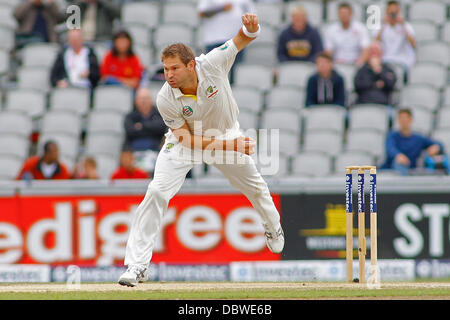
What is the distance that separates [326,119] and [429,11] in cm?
310

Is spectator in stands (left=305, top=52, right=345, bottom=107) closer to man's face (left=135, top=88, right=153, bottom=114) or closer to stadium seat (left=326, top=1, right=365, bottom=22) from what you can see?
stadium seat (left=326, top=1, right=365, bottom=22)

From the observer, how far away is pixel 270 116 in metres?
13.6

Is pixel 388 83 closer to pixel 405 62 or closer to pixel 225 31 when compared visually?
pixel 405 62

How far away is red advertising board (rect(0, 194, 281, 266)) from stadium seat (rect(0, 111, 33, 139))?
7.03 ft

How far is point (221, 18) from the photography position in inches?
566

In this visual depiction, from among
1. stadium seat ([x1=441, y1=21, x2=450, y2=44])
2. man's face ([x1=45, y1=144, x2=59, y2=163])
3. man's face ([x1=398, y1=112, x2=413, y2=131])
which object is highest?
stadium seat ([x1=441, y1=21, x2=450, y2=44])

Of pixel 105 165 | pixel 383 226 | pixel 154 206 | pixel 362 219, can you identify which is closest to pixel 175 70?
pixel 154 206

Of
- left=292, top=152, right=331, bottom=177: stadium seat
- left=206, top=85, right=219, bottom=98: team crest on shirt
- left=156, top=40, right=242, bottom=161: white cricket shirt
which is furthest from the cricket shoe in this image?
left=292, top=152, right=331, bottom=177: stadium seat

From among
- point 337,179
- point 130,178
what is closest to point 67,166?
point 130,178

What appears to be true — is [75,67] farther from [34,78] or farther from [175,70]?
[175,70]

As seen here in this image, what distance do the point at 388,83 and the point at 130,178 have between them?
12.4 ft

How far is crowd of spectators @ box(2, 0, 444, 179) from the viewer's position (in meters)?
12.7

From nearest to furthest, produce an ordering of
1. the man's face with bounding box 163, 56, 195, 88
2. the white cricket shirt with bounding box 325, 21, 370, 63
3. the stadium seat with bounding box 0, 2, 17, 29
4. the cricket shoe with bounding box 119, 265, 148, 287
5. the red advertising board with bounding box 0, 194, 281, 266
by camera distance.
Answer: the man's face with bounding box 163, 56, 195, 88
the cricket shoe with bounding box 119, 265, 148, 287
the red advertising board with bounding box 0, 194, 281, 266
the white cricket shirt with bounding box 325, 21, 370, 63
the stadium seat with bounding box 0, 2, 17, 29

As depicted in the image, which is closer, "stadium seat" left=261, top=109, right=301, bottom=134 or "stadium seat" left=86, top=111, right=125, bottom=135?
"stadium seat" left=261, top=109, right=301, bottom=134
